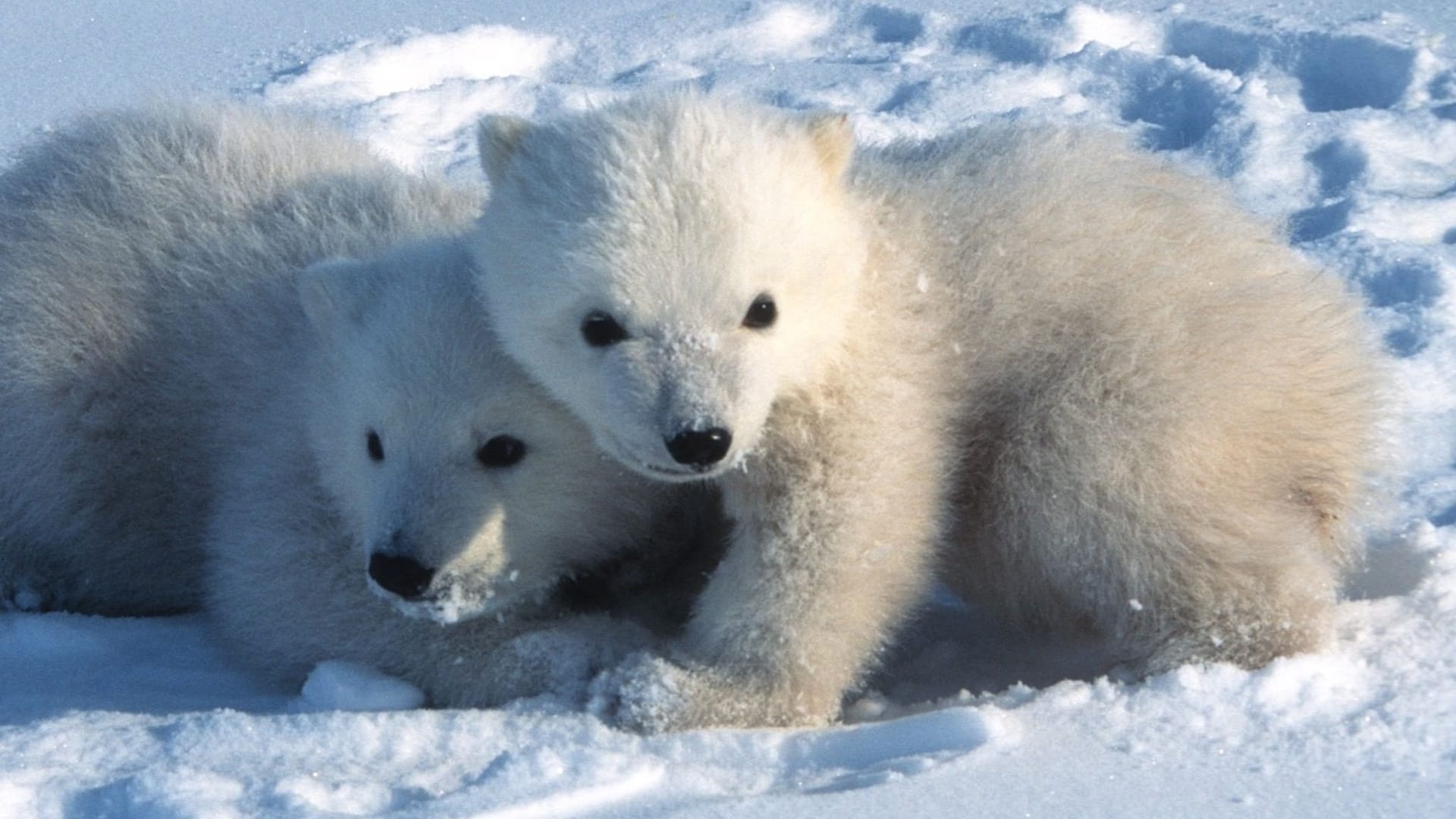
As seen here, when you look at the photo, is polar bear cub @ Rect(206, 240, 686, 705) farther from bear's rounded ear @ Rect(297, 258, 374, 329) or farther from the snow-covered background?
the snow-covered background

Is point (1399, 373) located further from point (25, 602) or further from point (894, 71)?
point (25, 602)

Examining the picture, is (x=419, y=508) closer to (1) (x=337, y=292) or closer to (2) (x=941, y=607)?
(1) (x=337, y=292)

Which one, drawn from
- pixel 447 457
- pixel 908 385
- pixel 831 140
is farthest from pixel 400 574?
pixel 831 140

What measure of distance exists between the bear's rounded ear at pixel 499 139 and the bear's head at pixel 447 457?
0.87ft

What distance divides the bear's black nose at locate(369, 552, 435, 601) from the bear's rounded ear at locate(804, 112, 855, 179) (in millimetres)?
1180

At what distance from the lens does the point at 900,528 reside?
12.0ft

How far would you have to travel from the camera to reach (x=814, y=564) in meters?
3.62

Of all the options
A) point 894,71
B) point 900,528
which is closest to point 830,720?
point 900,528

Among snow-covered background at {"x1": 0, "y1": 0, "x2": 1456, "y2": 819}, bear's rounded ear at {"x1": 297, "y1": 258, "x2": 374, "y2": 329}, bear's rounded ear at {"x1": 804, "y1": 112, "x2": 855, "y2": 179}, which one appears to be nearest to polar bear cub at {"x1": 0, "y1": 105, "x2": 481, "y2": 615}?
snow-covered background at {"x1": 0, "y1": 0, "x2": 1456, "y2": 819}

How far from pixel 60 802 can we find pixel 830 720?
59.6 inches

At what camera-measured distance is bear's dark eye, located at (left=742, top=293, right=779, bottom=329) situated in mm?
3426

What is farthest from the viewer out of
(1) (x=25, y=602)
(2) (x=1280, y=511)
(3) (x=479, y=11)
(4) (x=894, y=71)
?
(3) (x=479, y=11)

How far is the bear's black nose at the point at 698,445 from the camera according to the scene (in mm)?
3197

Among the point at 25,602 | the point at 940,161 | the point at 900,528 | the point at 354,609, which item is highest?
the point at 940,161
